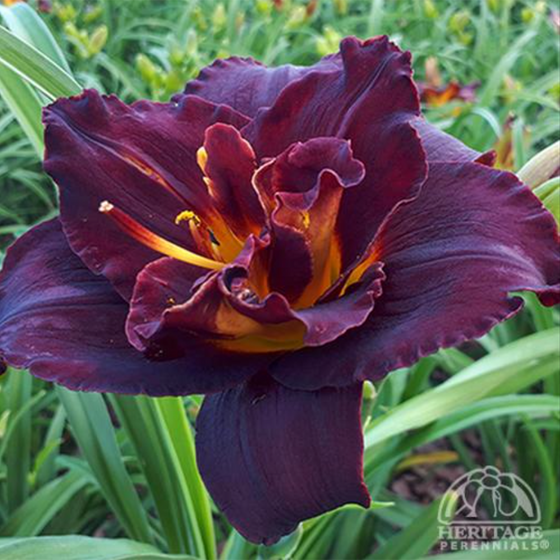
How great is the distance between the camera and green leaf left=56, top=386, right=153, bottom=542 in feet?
2.75

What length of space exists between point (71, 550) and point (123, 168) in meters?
0.31

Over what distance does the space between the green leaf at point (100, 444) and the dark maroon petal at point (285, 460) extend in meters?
0.39


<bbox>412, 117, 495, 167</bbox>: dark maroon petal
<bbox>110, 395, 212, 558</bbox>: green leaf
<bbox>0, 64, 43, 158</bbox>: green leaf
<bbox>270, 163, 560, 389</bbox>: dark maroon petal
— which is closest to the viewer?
<bbox>270, 163, 560, 389</bbox>: dark maroon petal

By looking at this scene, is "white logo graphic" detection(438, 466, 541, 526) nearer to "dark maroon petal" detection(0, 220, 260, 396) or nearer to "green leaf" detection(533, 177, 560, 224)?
"green leaf" detection(533, 177, 560, 224)

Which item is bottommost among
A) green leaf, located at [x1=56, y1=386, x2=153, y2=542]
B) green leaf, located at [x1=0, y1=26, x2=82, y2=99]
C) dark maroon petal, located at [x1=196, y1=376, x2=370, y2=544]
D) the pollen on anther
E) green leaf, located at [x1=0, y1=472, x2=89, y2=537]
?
green leaf, located at [x1=0, y1=472, x2=89, y2=537]

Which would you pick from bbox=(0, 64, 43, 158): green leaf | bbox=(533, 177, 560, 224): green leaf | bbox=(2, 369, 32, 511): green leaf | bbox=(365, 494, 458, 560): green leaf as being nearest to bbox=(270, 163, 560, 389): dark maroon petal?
bbox=(533, 177, 560, 224): green leaf

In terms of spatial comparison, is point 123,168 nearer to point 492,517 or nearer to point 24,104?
point 24,104

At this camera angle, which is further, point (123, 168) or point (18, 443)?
point (18, 443)

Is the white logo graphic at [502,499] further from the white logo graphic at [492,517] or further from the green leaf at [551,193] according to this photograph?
the green leaf at [551,193]

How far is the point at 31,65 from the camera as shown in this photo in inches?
23.9

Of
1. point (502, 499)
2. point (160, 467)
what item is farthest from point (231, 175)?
point (502, 499)

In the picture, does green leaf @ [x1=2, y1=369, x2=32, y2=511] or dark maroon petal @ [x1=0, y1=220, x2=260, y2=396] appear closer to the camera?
dark maroon petal @ [x1=0, y1=220, x2=260, y2=396]

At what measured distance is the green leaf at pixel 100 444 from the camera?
839mm

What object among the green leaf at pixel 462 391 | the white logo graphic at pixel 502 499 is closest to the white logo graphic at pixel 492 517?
the white logo graphic at pixel 502 499
